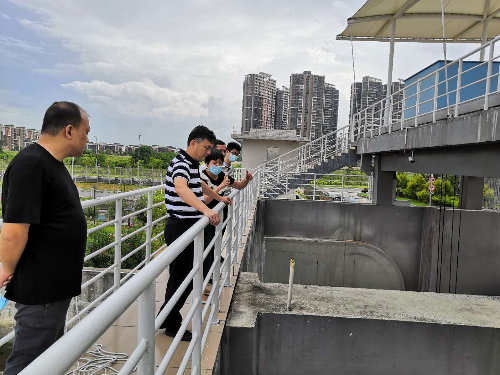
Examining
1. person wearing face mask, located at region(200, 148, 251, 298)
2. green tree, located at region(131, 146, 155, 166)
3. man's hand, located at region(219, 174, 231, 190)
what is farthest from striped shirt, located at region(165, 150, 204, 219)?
green tree, located at region(131, 146, 155, 166)

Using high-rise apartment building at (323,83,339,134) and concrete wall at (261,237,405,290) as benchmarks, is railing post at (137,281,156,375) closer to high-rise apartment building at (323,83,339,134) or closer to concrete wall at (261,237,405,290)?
concrete wall at (261,237,405,290)

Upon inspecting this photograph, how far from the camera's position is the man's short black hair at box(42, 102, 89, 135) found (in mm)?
1626

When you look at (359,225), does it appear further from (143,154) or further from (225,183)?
(143,154)

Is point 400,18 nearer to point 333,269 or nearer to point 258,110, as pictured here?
point 333,269

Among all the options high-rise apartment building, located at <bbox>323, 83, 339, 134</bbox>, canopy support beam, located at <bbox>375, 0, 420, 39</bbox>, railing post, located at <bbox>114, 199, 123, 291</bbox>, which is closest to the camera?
railing post, located at <bbox>114, 199, 123, 291</bbox>

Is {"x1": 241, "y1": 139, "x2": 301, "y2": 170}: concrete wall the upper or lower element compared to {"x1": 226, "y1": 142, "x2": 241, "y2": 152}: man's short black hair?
upper

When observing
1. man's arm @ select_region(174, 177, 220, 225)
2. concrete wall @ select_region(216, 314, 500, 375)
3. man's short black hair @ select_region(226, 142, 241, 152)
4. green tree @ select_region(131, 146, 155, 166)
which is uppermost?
green tree @ select_region(131, 146, 155, 166)

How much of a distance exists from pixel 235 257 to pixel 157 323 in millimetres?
3747

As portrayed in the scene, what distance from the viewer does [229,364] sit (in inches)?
150

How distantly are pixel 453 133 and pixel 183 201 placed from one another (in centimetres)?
596

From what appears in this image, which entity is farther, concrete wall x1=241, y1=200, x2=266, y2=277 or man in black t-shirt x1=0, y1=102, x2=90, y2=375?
concrete wall x1=241, y1=200, x2=266, y2=277

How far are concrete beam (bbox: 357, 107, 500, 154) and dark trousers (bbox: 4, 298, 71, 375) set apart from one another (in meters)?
6.24

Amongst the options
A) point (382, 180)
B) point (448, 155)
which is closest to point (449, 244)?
point (382, 180)

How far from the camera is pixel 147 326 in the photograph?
50.2 inches
